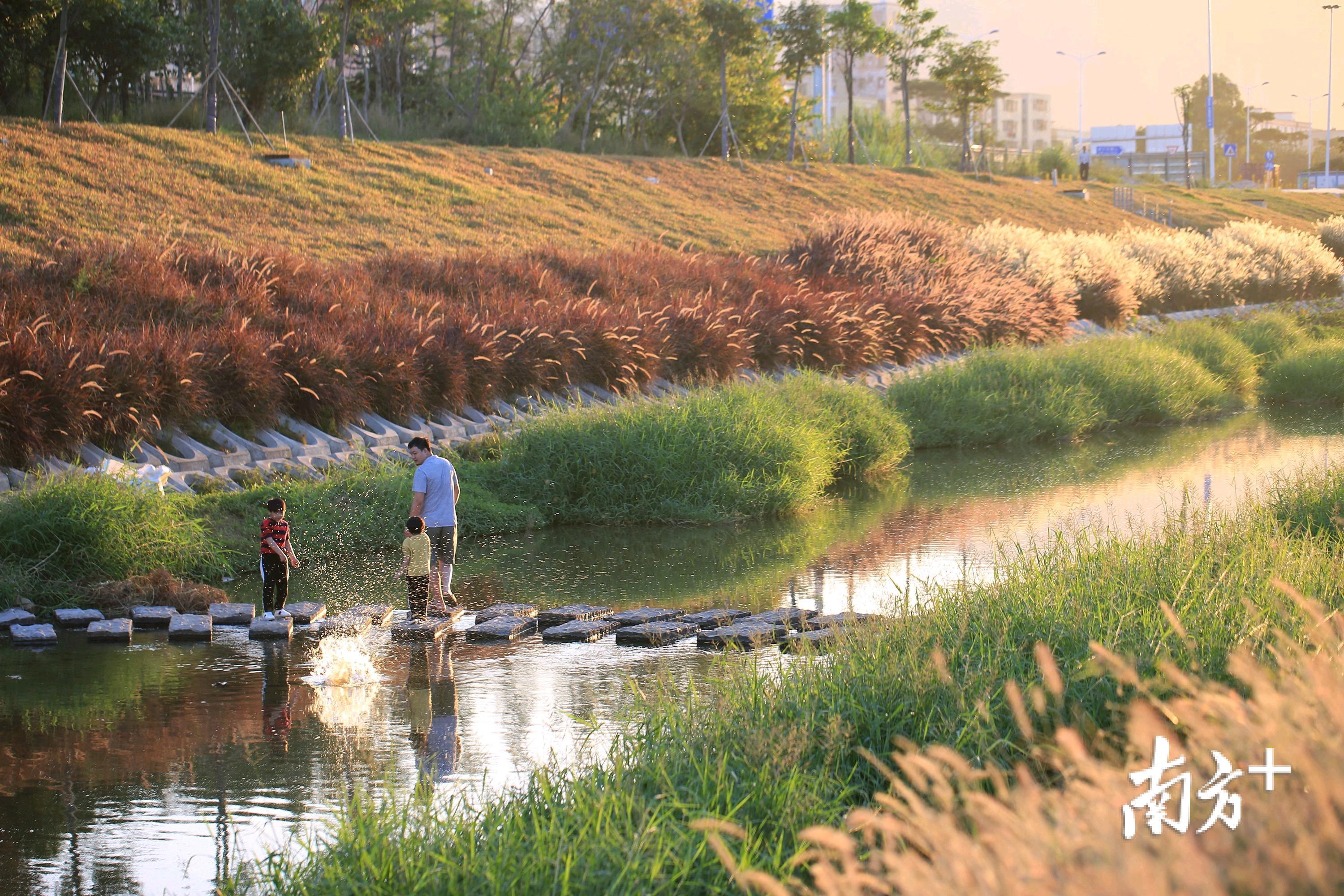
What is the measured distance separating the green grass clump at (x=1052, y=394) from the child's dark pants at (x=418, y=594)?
11103 mm

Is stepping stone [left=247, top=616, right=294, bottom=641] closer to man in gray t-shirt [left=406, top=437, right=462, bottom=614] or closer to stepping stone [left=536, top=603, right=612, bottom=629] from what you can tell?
man in gray t-shirt [left=406, top=437, right=462, bottom=614]

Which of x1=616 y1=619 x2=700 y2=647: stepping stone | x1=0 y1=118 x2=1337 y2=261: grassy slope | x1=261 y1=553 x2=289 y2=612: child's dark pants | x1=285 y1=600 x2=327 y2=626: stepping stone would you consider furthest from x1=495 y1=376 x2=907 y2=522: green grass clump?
x1=0 y1=118 x2=1337 y2=261: grassy slope

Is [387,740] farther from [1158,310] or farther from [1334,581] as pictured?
[1158,310]

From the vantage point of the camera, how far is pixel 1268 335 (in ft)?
87.0

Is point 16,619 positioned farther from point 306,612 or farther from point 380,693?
point 380,693

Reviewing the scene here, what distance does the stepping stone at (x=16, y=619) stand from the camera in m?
8.98

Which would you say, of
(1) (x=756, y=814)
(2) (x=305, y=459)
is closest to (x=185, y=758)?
(1) (x=756, y=814)

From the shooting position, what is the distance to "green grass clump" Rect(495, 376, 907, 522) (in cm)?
1380

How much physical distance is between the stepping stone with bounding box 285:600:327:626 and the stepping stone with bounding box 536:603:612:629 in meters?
1.46

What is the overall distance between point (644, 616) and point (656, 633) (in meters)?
0.49

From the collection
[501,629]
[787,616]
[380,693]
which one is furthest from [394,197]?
[380,693]

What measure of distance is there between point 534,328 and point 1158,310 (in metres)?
21.2

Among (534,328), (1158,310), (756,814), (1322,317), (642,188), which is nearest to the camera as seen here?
(756,814)

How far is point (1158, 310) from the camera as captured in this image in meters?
34.1
